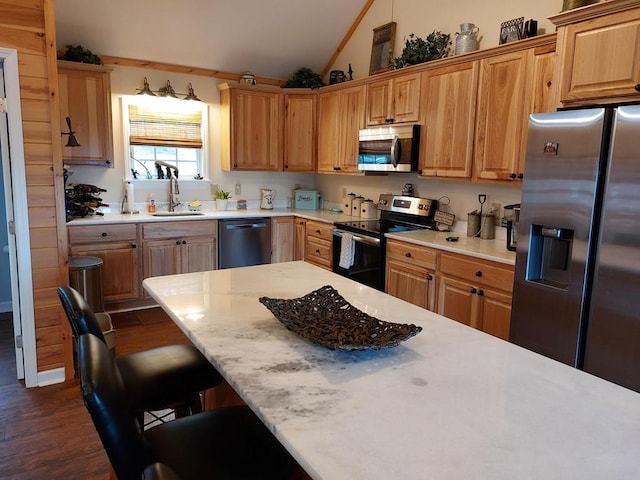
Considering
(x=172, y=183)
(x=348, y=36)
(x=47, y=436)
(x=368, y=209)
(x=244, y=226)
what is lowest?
(x=47, y=436)

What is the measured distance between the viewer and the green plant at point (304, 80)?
17.3 feet

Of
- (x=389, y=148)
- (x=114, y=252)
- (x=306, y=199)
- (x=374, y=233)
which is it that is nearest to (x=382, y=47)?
(x=389, y=148)

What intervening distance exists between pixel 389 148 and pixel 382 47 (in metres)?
→ 1.24

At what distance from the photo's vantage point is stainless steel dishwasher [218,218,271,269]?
189 inches

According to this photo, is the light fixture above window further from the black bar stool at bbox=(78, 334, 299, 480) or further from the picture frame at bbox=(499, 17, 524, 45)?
the black bar stool at bbox=(78, 334, 299, 480)

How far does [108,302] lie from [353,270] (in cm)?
229

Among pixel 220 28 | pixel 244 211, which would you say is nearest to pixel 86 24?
pixel 220 28

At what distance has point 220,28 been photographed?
15.4ft

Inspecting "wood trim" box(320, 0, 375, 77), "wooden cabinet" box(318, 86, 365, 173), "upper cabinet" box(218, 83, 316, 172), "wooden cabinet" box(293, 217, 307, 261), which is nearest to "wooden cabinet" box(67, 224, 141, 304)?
"upper cabinet" box(218, 83, 316, 172)

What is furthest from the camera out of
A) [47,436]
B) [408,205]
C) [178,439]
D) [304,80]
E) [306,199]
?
[306,199]

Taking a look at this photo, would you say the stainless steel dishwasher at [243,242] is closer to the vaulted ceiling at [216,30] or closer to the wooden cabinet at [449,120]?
the vaulted ceiling at [216,30]

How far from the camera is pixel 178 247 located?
15.1ft

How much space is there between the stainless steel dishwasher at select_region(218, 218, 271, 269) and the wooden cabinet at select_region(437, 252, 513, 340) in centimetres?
225

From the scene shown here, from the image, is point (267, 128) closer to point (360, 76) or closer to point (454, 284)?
point (360, 76)
